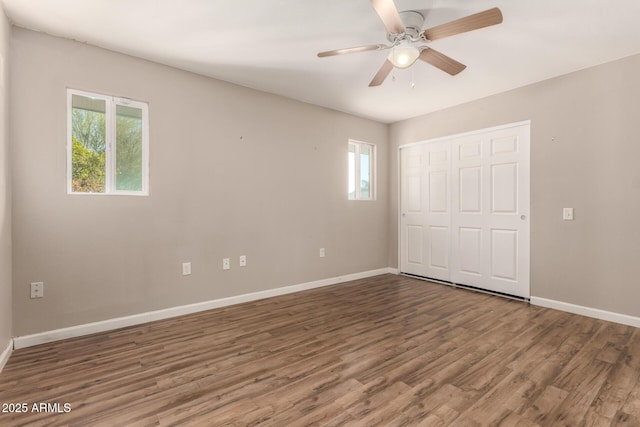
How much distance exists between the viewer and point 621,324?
298 cm

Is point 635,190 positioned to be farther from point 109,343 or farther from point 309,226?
point 109,343

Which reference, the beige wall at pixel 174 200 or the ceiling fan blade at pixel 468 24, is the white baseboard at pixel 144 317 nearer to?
the beige wall at pixel 174 200

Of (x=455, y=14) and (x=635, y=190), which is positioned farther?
(x=635, y=190)

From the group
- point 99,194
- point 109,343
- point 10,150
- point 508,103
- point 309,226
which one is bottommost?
point 109,343

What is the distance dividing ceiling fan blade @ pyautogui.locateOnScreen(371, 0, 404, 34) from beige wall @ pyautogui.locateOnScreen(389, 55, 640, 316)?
245 centimetres

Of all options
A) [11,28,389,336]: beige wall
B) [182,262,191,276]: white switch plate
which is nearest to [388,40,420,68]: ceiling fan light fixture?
[11,28,389,336]: beige wall

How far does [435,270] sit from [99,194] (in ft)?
14.1

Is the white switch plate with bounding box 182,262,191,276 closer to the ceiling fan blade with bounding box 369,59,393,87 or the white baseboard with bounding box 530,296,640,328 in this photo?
the ceiling fan blade with bounding box 369,59,393,87

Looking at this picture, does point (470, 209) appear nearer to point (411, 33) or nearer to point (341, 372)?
point (411, 33)

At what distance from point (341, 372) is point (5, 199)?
2.75m

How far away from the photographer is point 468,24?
1.97 meters

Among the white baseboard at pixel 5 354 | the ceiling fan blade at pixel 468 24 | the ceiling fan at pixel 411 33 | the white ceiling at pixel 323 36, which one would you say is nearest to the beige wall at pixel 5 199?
the white baseboard at pixel 5 354

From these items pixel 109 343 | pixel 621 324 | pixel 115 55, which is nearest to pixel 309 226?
pixel 109 343

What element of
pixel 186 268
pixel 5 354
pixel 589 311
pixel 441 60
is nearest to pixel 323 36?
pixel 441 60
